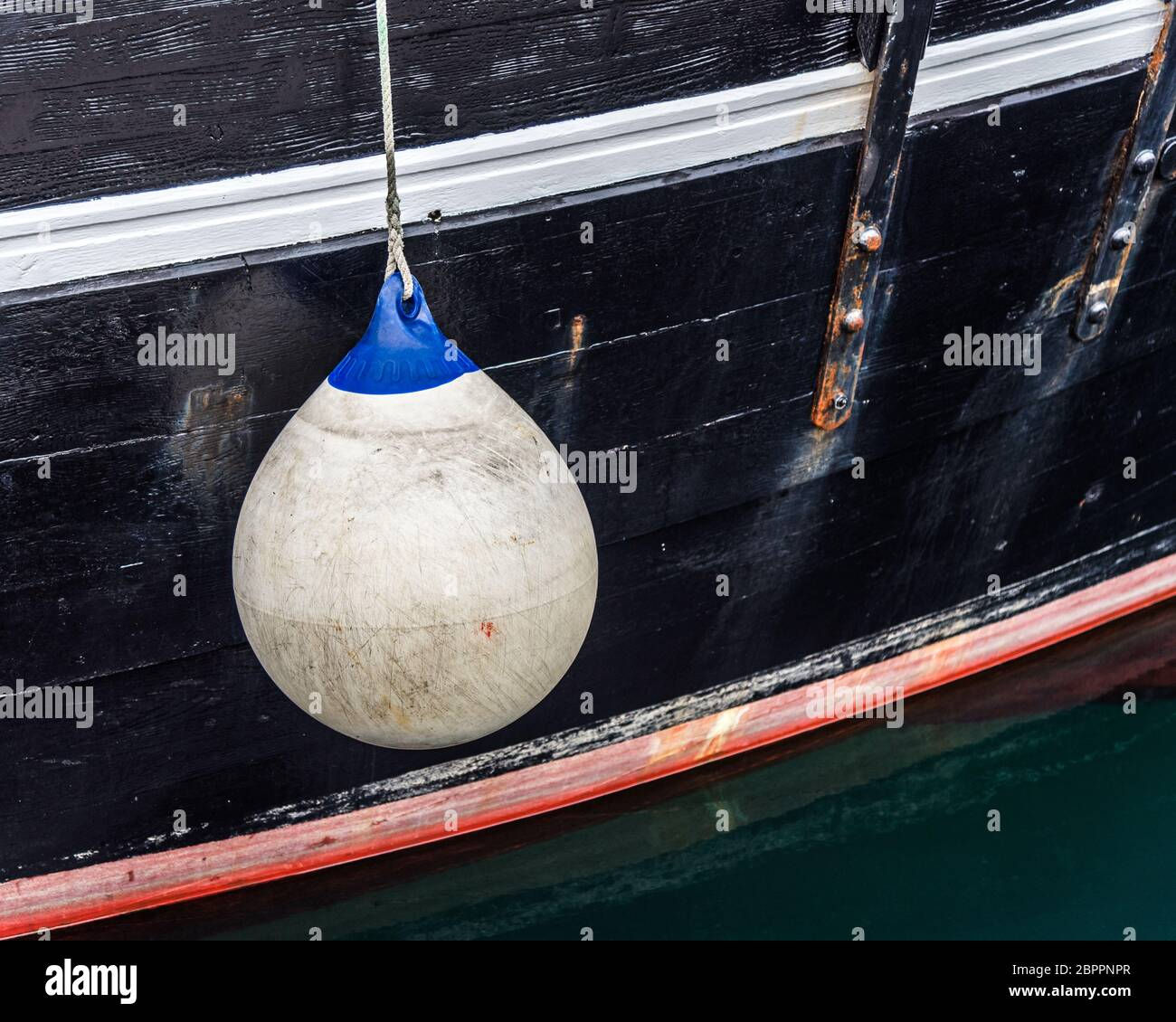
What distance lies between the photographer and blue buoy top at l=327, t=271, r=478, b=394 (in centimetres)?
282

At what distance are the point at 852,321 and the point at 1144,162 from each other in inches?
43.0

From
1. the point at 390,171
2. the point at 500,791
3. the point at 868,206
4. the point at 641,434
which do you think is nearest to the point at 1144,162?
the point at 868,206

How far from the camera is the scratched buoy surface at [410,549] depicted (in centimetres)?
269

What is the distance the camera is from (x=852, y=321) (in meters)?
4.12

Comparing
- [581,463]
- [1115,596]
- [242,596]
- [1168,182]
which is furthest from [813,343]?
[1115,596]

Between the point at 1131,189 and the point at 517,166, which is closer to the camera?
Answer: the point at 517,166
